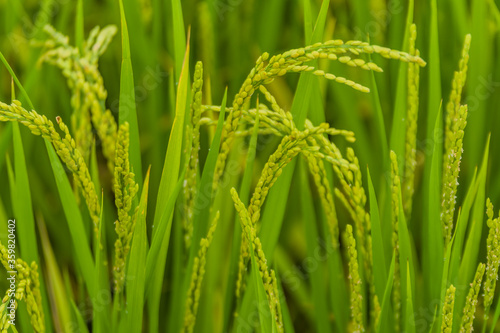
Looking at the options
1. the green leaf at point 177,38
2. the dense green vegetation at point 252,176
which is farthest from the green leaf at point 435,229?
the green leaf at point 177,38

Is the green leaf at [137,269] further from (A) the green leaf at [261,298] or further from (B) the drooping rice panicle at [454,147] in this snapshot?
(B) the drooping rice panicle at [454,147]

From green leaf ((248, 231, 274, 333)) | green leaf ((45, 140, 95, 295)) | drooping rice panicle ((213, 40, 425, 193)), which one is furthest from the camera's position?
green leaf ((45, 140, 95, 295))

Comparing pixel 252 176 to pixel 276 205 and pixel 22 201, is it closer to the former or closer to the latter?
pixel 276 205

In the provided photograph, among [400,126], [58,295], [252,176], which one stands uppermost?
[400,126]

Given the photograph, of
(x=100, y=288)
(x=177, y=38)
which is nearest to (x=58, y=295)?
(x=100, y=288)

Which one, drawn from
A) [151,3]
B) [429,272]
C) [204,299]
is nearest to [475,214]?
[429,272]

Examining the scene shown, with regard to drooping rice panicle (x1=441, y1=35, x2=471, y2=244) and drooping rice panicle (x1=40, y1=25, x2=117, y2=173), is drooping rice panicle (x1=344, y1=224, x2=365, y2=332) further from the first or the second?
drooping rice panicle (x1=40, y1=25, x2=117, y2=173)

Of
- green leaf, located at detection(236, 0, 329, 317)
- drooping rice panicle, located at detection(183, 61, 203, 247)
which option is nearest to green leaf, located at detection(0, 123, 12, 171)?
drooping rice panicle, located at detection(183, 61, 203, 247)
